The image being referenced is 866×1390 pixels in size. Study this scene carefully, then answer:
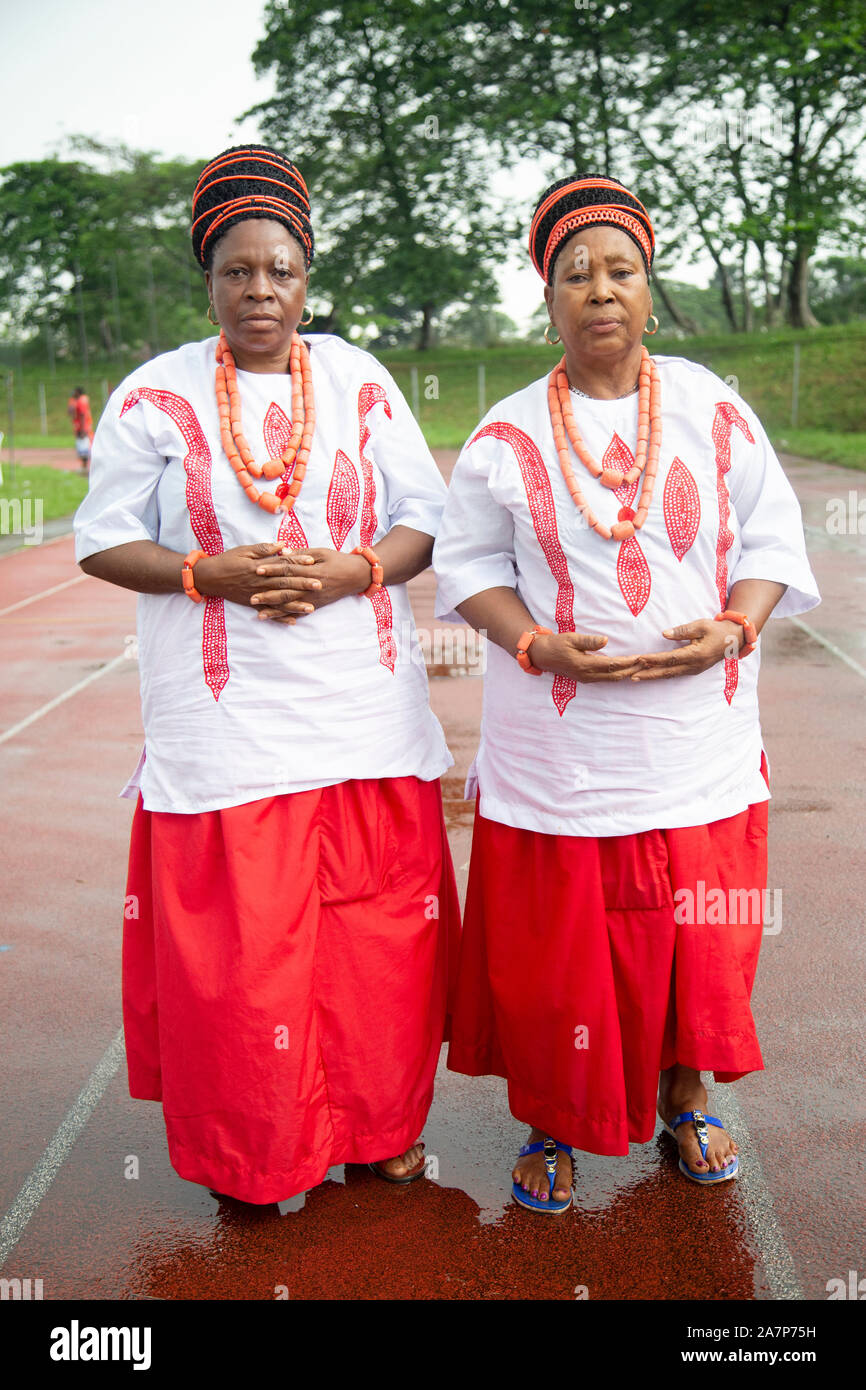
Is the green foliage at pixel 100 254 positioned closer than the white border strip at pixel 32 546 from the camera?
No

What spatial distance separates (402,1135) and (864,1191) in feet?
3.70

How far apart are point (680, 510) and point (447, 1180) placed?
1.76 m

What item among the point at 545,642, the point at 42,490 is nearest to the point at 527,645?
the point at 545,642

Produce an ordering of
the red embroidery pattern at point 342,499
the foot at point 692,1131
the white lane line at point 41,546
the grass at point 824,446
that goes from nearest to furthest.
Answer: the red embroidery pattern at point 342,499, the foot at point 692,1131, the white lane line at point 41,546, the grass at point 824,446

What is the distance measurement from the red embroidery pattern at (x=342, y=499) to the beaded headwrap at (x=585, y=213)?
63cm

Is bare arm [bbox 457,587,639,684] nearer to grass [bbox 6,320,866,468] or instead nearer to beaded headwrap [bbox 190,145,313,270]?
beaded headwrap [bbox 190,145,313,270]

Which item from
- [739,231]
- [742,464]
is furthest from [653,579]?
[739,231]

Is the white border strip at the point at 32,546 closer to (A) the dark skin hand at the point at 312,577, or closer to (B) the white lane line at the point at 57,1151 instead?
(B) the white lane line at the point at 57,1151

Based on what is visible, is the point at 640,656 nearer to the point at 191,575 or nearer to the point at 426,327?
the point at 191,575

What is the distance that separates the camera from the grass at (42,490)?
775 inches

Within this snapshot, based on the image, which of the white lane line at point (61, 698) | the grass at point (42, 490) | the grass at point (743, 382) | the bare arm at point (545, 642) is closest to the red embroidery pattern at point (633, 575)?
the bare arm at point (545, 642)

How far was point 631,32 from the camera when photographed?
33906 mm

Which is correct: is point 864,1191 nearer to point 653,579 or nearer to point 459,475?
point 653,579

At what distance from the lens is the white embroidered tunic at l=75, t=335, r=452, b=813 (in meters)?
2.88
